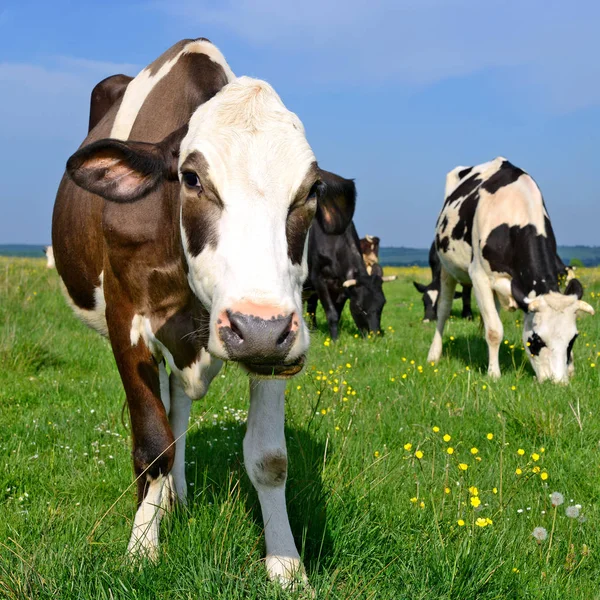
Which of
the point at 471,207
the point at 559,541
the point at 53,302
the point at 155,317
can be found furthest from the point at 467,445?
the point at 53,302

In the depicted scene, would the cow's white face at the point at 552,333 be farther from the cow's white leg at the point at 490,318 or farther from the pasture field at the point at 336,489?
the cow's white leg at the point at 490,318

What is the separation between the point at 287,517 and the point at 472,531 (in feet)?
2.71

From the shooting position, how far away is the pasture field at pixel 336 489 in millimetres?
2719

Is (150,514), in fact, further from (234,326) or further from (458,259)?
(458,259)

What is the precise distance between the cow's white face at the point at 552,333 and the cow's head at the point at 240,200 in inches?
191

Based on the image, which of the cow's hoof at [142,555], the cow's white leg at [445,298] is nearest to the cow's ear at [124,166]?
the cow's hoof at [142,555]

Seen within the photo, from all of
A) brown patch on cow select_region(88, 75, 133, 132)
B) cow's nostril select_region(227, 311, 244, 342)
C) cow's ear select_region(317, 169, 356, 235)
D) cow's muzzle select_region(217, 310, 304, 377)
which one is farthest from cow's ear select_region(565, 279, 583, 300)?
cow's nostril select_region(227, 311, 244, 342)

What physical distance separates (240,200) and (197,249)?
0.96ft

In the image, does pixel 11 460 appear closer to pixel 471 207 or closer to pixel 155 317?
pixel 155 317

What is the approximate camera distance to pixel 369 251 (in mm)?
16594

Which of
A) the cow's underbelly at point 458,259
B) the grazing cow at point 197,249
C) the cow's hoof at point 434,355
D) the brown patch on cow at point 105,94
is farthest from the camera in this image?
the cow's underbelly at point 458,259

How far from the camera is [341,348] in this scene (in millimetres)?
9023

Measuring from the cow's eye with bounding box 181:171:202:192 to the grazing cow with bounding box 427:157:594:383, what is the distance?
4936 mm

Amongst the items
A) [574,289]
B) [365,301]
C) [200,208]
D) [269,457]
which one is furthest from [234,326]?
[365,301]
